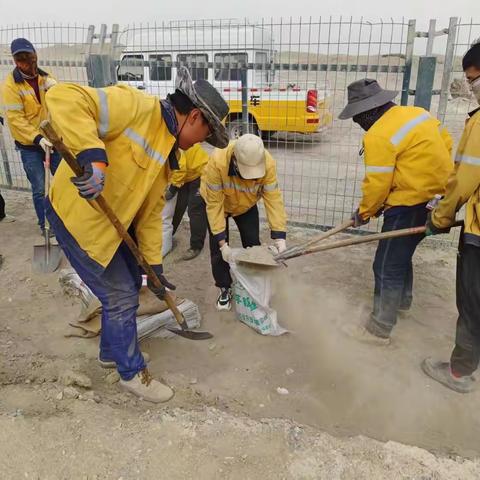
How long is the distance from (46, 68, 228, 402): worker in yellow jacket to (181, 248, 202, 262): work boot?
2016mm

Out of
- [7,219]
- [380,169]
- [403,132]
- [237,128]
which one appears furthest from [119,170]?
[7,219]

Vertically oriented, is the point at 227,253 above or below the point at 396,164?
below

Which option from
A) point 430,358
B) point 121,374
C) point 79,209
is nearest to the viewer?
point 79,209

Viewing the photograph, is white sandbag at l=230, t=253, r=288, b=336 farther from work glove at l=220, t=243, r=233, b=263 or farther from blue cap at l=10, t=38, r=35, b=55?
blue cap at l=10, t=38, r=35, b=55

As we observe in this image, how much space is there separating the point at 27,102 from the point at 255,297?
10.1ft

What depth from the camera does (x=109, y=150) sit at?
2.12 meters

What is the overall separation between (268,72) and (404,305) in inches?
106

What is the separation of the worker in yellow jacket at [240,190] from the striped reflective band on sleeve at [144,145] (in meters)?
0.79

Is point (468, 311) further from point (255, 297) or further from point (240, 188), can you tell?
point (240, 188)

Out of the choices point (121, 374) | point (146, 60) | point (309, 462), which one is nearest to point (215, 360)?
point (121, 374)

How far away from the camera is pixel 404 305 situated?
3.58 metres

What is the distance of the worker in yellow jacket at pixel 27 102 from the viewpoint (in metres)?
Answer: 4.22

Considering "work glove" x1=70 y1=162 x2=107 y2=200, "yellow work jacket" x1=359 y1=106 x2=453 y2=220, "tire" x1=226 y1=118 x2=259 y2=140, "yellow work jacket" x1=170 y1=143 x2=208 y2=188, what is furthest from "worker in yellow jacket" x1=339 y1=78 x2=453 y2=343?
"tire" x1=226 y1=118 x2=259 y2=140

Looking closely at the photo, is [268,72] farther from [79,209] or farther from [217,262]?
[79,209]
